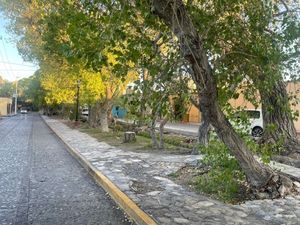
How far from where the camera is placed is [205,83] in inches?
273

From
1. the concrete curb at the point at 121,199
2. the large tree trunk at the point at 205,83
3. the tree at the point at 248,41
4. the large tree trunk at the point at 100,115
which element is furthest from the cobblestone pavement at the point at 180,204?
the large tree trunk at the point at 100,115

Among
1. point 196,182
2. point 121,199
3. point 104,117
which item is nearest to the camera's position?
point 121,199

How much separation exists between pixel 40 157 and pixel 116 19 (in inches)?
377

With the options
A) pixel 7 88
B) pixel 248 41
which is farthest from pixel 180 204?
pixel 7 88

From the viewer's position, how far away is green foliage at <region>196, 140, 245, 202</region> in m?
8.08

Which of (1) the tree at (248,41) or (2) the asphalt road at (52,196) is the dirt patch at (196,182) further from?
(2) the asphalt road at (52,196)

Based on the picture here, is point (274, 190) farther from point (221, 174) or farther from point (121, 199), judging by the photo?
point (121, 199)

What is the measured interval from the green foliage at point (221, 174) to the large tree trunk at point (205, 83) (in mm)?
347

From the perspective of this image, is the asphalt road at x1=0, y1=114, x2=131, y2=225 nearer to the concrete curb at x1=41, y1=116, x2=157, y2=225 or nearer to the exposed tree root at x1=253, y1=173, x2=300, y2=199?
the concrete curb at x1=41, y1=116, x2=157, y2=225

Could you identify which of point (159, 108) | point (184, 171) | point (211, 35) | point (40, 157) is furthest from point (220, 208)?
point (40, 157)

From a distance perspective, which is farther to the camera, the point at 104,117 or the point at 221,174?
the point at 104,117

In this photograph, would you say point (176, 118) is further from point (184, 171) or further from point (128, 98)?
point (184, 171)

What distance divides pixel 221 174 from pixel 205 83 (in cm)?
215

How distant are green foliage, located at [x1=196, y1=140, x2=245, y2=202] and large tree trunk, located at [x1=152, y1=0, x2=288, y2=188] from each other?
0.35m
